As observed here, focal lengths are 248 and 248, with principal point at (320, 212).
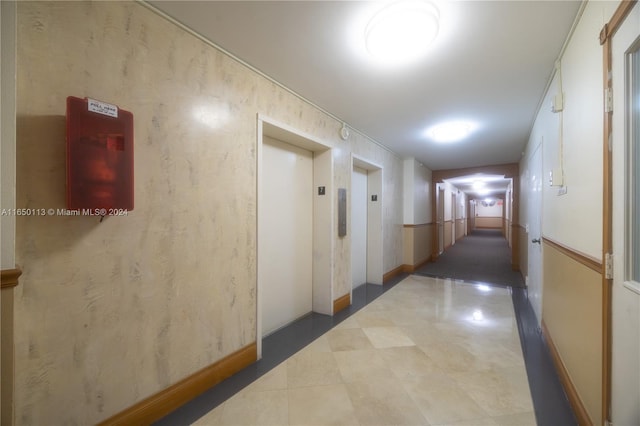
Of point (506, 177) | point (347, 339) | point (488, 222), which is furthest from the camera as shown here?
point (488, 222)

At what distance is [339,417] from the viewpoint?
146 cm

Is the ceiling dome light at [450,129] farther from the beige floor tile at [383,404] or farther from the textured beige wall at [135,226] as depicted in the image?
the beige floor tile at [383,404]

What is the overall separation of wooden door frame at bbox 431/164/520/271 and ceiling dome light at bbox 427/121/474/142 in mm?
2852

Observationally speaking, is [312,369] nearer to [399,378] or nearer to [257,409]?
[257,409]

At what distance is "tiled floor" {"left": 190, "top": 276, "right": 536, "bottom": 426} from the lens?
1.47 m

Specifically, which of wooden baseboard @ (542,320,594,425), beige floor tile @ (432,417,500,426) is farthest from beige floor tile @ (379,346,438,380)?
wooden baseboard @ (542,320,594,425)

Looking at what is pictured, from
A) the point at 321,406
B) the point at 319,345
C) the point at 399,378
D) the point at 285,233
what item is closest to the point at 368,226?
the point at 285,233

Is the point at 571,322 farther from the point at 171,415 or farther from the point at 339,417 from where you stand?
the point at 171,415

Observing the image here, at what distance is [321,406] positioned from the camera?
155 centimetres

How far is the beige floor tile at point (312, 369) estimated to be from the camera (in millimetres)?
1781

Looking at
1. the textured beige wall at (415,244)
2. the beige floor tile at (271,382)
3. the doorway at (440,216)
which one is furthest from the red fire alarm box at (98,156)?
the doorway at (440,216)

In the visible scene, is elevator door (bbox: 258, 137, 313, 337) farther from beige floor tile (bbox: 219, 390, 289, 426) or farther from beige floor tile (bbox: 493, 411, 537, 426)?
beige floor tile (bbox: 493, 411, 537, 426)

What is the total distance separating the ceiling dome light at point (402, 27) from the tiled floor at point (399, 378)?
7.36 ft

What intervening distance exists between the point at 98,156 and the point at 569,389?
3.03m
